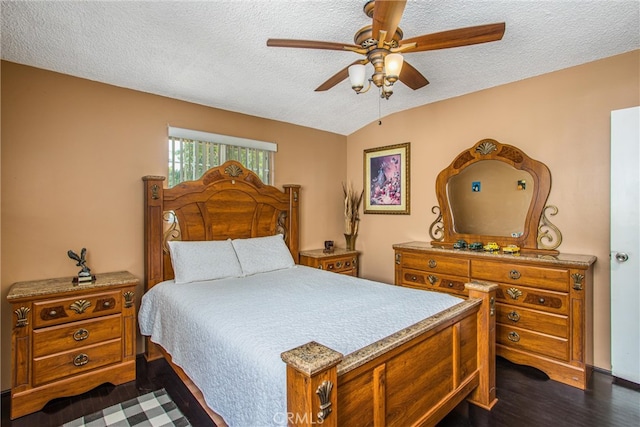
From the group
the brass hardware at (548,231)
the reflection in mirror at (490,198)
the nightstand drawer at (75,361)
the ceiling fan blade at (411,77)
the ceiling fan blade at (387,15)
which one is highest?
the ceiling fan blade at (411,77)

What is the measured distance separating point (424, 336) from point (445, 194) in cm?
232

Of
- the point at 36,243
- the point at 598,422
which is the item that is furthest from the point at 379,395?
the point at 36,243

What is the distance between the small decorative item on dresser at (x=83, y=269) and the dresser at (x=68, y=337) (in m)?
0.05

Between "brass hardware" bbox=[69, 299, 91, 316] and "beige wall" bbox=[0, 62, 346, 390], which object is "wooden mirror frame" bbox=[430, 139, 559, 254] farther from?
"brass hardware" bbox=[69, 299, 91, 316]

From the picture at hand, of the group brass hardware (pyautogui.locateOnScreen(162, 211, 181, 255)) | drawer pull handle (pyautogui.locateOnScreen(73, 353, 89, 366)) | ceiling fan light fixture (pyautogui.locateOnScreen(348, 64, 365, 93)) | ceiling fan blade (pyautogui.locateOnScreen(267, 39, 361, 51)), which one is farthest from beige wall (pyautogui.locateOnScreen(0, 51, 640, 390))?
ceiling fan light fixture (pyautogui.locateOnScreen(348, 64, 365, 93))

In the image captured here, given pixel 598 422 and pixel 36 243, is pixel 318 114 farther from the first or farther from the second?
pixel 598 422

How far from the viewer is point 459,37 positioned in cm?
173

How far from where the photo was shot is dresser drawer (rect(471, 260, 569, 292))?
2533 mm

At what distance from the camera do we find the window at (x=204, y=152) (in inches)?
126

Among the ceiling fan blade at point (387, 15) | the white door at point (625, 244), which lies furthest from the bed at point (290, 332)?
the ceiling fan blade at point (387, 15)

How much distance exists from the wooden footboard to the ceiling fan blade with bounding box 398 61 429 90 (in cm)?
148

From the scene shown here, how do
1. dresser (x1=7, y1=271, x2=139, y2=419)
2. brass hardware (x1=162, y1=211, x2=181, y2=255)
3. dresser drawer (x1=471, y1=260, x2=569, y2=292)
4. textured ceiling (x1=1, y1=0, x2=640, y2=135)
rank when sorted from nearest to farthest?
textured ceiling (x1=1, y1=0, x2=640, y2=135)
dresser (x1=7, y1=271, x2=139, y2=419)
dresser drawer (x1=471, y1=260, x2=569, y2=292)
brass hardware (x1=162, y1=211, x2=181, y2=255)

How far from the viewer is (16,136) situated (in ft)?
7.93

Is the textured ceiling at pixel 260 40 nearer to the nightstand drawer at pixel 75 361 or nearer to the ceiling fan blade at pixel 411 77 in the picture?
the ceiling fan blade at pixel 411 77
